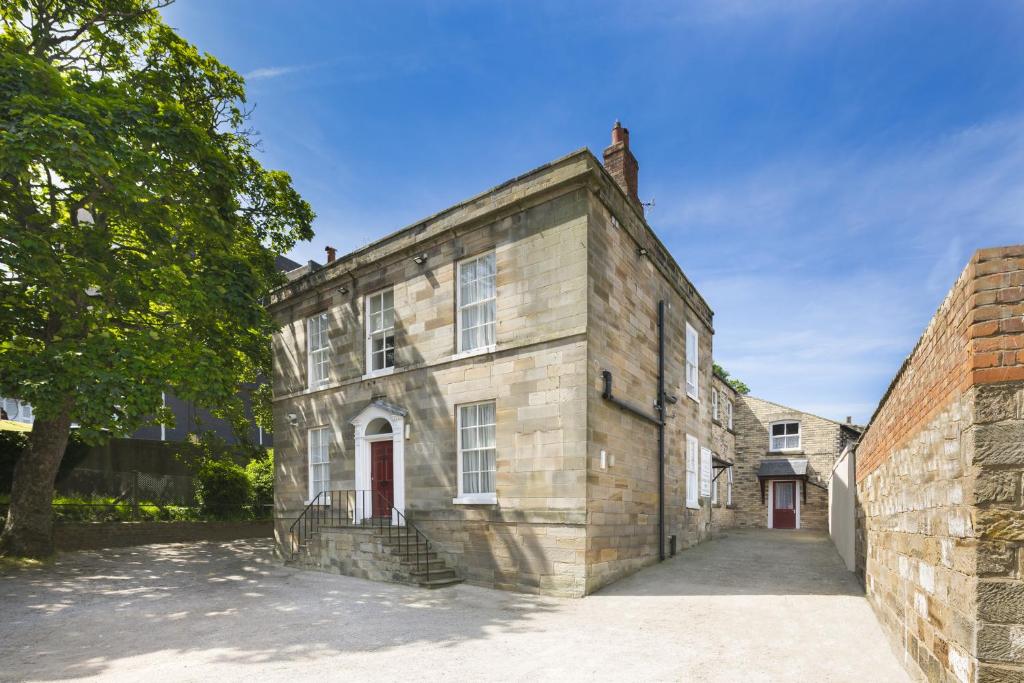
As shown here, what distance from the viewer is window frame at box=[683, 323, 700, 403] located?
17.3 metres

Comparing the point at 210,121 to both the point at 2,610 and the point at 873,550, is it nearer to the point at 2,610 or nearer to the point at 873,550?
the point at 2,610

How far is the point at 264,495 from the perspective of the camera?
22297mm

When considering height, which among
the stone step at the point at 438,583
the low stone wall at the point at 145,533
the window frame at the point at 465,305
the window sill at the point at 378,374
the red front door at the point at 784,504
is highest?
the window frame at the point at 465,305

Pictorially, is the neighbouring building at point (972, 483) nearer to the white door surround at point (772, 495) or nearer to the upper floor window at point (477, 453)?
the upper floor window at point (477, 453)

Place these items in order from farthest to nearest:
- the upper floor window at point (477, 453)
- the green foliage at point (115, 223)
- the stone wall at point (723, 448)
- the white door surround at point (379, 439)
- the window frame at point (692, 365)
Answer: the stone wall at point (723, 448), the window frame at point (692, 365), the white door surround at point (379, 439), the upper floor window at point (477, 453), the green foliage at point (115, 223)

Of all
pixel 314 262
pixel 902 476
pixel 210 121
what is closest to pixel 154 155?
pixel 210 121

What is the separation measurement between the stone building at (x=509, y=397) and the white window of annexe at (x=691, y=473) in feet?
0.26

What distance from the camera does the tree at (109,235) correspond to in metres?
11.0

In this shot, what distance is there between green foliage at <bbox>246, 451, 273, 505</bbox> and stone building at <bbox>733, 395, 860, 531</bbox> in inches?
806

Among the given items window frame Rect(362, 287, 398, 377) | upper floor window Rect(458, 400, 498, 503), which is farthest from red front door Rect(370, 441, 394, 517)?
upper floor window Rect(458, 400, 498, 503)

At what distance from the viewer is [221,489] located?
20875 millimetres

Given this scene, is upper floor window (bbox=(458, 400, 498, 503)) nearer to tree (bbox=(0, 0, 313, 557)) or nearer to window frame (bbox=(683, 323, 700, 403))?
tree (bbox=(0, 0, 313, 557))

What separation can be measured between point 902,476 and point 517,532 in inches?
269

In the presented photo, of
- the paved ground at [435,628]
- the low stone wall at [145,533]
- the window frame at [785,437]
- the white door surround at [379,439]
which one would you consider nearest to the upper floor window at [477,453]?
the white door surround at [379,439]
